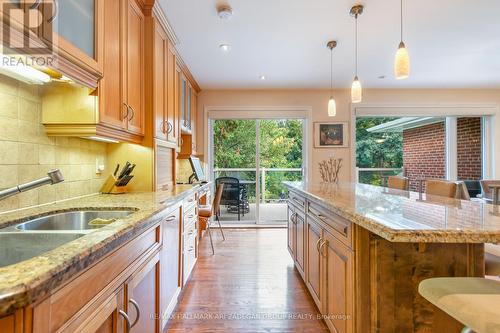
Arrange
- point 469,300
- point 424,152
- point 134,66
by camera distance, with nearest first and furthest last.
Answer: point 469,300 → point 134,66 → point 424,152

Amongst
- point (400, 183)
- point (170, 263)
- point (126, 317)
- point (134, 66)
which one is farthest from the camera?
point (400, 183)

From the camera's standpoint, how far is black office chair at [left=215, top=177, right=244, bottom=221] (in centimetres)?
456

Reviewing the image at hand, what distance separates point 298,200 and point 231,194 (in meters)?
2.38

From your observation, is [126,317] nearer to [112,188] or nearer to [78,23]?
[112,188]

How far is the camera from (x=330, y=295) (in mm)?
1528

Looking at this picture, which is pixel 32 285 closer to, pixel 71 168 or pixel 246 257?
pixel 71 168

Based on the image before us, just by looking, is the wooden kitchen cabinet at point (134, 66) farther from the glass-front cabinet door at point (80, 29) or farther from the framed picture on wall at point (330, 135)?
the framed picture on wall at point (330, 135)

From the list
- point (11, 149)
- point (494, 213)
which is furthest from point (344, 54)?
point (11, 149)

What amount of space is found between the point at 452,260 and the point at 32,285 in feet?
4.93

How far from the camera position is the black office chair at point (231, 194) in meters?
4.56

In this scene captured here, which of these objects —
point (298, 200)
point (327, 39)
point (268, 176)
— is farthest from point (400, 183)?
point (268, 176)

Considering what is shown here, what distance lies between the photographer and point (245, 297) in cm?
214

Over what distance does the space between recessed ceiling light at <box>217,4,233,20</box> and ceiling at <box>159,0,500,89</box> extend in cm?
4

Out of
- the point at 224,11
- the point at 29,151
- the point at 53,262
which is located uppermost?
the point at 224,11
